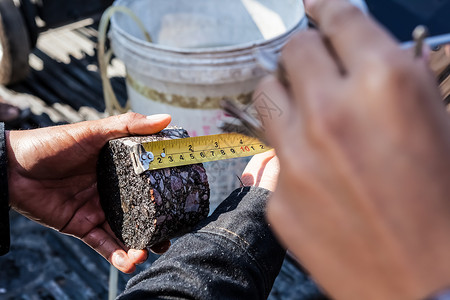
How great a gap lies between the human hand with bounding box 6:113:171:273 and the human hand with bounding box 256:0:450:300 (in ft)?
3.31

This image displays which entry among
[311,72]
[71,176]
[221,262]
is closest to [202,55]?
[71,176]

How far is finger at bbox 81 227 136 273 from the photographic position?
1.71 m

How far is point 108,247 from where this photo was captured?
1805mm

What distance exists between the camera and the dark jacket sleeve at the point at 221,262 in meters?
1.18

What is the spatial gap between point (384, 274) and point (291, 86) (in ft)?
1.14

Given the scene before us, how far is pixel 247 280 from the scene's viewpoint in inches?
49.8

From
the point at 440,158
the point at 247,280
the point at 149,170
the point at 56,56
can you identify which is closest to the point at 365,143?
the point at 440,158

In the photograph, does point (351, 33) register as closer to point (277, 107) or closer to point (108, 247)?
point (277, 107)

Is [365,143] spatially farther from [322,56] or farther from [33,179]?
[33,179]

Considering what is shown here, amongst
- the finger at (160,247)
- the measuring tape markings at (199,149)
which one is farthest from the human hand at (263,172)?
the finger at (160,247)

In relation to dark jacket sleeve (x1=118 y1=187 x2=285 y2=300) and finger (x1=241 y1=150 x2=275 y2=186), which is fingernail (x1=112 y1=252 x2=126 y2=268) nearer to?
dark jacket sleeve (x1=118 y1=187 x2=285 y2=300)

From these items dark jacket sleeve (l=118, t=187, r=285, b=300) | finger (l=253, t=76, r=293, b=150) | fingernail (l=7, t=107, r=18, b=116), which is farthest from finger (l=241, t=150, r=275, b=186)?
fingernail (l=7, t=107, r=18, b=116)

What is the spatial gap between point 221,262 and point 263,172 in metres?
0.58

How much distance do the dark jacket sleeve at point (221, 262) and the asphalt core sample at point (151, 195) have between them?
0.14 metres
